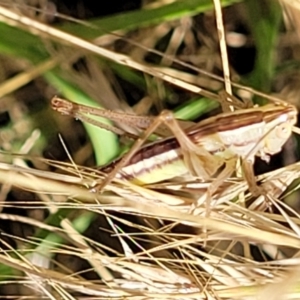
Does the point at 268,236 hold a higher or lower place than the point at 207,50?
lower

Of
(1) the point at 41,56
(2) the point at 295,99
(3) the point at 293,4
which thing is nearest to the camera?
(3) the point at 293,4

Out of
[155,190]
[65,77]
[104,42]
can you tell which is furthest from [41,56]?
[155,190]

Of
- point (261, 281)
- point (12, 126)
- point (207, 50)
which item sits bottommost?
→ point (261, 281)

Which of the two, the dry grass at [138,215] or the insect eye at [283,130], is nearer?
the dry grass at [138,215]

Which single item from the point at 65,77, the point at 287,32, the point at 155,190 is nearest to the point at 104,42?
the point at 65,77

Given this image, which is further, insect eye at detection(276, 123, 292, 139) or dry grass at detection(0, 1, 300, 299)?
insect eye at detection(276, 123, 292, 139)

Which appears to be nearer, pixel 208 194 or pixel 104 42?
pixel 208 194

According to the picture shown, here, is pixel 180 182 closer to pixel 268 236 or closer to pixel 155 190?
pixel 155 190

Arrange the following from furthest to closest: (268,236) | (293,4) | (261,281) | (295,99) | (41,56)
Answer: (295,99) → (41,56) → (293,4) → (261,281) → (268,236)
